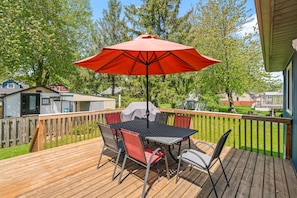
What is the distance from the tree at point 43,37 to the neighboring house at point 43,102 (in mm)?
1558

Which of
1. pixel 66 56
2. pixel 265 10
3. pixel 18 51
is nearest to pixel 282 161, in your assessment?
pixel 265 10

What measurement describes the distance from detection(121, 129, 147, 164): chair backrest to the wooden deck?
0.49 meters

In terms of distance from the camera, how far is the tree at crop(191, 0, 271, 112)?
11359 mm

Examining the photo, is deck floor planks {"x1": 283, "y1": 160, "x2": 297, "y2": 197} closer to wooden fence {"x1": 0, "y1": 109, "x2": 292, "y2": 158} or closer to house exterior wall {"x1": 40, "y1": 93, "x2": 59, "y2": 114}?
wooden fence {"x1": 0, "y1": 109, "x2": 292, "y2": 158}

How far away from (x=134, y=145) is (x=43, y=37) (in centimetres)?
1212

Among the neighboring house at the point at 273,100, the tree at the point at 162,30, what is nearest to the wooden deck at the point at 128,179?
the tree at the point at 162,30

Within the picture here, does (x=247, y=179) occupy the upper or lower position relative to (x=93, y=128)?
lower

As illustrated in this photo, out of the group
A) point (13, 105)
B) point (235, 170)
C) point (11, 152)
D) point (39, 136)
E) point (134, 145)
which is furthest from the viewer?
point (13, 105)

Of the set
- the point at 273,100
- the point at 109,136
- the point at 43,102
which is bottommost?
the point at 109,136

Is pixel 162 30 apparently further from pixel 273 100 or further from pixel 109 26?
pixel 273 100

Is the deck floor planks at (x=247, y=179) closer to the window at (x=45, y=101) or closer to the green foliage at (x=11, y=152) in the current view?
the green foliage at (x=11, y=152)

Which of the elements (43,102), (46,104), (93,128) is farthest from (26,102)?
(93,128)

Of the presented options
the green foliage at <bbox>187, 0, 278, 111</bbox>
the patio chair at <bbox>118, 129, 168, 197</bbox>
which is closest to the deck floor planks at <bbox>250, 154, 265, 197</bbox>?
the patio chair at <bbox>118, 129, 168, 197</bbox>

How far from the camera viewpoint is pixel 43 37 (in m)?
11.1
